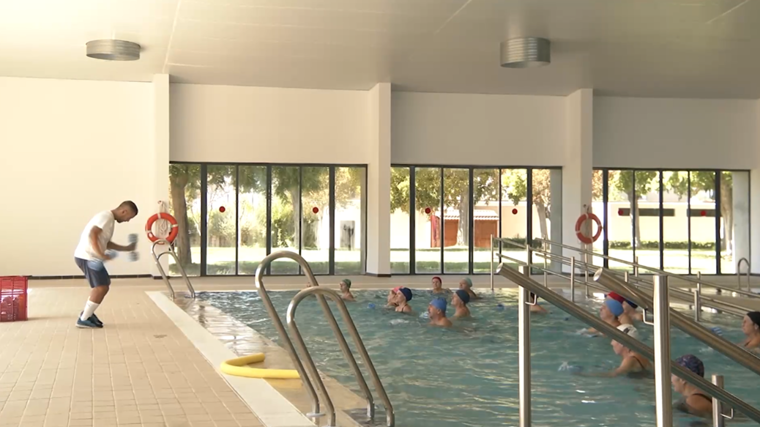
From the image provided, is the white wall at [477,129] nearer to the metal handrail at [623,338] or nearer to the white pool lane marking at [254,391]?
the white pool lane marking at [254,391]

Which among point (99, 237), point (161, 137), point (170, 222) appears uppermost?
point (161, 137)

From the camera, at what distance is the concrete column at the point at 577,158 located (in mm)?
15969

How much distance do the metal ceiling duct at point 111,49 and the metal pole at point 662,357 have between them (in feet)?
35.7

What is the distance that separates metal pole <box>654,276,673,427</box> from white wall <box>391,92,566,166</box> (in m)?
13.5

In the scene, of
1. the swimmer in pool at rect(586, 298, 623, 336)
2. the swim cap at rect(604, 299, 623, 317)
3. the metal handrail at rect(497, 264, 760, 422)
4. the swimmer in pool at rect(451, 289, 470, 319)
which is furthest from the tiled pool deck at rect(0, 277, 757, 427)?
the swim cap at rect(604, 299, 623, 317)

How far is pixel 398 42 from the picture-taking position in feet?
39.3

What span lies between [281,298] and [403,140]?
5.39 meters

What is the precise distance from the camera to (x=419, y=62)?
43.9 ft

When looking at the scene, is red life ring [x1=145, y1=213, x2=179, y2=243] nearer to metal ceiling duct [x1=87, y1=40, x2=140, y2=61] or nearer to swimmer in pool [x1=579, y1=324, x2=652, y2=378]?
metal ceiling duct [x1=87, y1=40, x2=140, y2=61]

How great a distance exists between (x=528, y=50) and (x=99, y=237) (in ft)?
22.8

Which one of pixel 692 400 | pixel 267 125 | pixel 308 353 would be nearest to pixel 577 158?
pixel 267 125

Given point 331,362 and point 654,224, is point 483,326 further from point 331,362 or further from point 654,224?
point 654,224

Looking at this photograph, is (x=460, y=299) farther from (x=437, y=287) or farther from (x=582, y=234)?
(x=582, y=234)

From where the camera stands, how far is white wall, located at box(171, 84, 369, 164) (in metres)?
15.1
